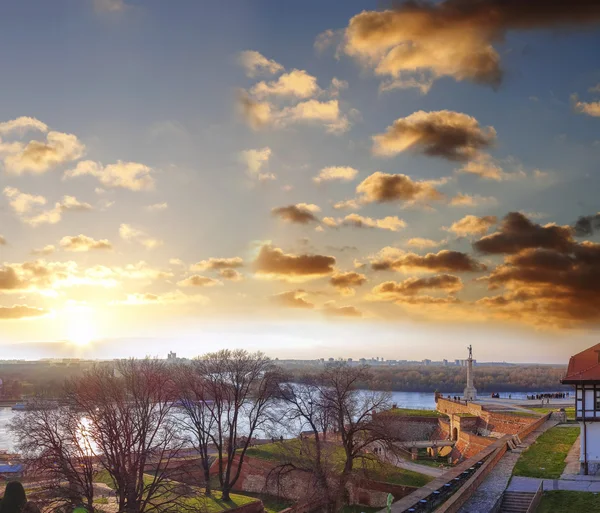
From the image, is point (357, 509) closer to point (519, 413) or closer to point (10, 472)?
point (519, 413)

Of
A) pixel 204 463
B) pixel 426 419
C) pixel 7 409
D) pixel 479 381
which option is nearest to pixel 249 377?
pixel 204 463

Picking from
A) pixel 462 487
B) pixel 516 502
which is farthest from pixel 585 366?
pixel 462 487

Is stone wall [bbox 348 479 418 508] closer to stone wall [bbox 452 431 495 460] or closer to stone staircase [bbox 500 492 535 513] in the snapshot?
stone staircase [bbox 500 492 535 513]

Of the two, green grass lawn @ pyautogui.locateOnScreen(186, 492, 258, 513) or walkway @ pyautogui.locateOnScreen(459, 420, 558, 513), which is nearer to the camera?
walkway @ pyautogui.locateOnScreen(459, 420, 558, 513)

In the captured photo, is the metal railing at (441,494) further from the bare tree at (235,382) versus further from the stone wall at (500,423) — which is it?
the stone wall at (500,423)

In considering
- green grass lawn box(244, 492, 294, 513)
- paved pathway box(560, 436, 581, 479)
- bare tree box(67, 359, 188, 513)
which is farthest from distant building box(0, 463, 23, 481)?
paved pathway box(560, 436, 581, 479)

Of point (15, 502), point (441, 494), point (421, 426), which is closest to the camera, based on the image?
point (441, 494)

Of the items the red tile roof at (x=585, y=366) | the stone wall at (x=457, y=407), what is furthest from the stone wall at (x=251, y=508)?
the stone wall at (x=457, y=407)
